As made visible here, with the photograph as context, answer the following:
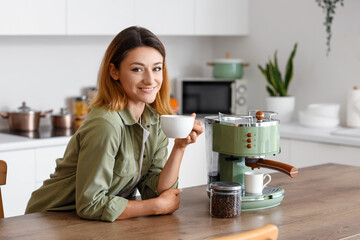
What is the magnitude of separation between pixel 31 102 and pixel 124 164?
7.19 ft

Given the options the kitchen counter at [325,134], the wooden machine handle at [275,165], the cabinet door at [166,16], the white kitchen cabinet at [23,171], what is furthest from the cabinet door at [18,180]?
the wooden machine handle at [275,165]

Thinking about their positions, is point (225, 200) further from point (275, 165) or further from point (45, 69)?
point (45, 69)

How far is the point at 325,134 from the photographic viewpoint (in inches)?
143

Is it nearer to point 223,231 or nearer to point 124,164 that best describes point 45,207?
point 124,164

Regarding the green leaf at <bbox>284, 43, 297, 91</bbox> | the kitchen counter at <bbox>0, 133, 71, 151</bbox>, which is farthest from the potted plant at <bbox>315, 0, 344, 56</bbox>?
the kitchen counter at <bbox>0, 133, 71, 151</bbox>

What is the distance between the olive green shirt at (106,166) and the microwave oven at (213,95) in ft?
7.56

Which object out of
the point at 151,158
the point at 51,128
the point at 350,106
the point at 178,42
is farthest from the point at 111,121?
the point at 178,42

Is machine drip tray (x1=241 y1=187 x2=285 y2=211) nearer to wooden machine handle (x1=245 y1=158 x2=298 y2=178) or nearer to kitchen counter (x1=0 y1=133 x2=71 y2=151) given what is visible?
wooden machine handle (x1=245 y1=158 x2=298 y2=178)

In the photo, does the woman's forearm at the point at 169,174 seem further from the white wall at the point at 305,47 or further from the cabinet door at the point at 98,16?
the white wall at the point at 305,47

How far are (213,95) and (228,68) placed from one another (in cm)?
22

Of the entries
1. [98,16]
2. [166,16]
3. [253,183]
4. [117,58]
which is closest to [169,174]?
[253,183]

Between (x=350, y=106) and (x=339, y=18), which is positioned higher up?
(x=339, y=18)

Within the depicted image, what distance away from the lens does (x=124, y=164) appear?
1855 millimetres

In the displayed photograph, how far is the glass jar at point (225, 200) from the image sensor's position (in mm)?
1772
